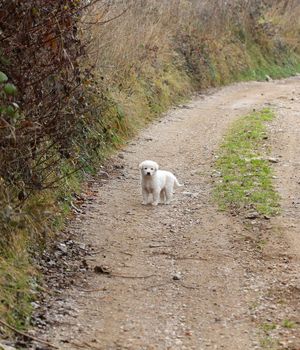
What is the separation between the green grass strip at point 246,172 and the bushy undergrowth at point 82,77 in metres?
1.92

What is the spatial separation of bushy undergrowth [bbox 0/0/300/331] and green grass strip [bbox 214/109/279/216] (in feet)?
6.31

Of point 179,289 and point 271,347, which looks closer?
point 271,347

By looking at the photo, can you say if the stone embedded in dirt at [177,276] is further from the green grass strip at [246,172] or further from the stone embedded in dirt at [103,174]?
the stone embedded in dirt at [103,174]

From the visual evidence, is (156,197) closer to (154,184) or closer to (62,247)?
(154,184)

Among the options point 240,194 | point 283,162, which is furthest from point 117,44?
point 240,194

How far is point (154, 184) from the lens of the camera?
31.1ft

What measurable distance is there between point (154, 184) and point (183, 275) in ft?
8.78

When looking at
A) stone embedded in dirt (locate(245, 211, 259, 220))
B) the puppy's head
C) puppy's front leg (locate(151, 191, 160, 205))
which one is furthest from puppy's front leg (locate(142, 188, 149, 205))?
stone embedded in dirt (locate(245, 211, 259, 220))

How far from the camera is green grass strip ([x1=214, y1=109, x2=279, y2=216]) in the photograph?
368 inches

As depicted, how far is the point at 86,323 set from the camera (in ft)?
19.2

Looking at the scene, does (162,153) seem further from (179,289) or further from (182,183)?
(179,289)

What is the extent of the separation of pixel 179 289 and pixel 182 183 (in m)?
4.24

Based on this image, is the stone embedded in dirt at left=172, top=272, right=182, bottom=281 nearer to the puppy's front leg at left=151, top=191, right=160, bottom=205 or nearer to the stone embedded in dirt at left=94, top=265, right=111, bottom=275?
the stone embedded in dirt at left=94, top=265, right=111, bottom=275

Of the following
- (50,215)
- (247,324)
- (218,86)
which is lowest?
(218,86)
